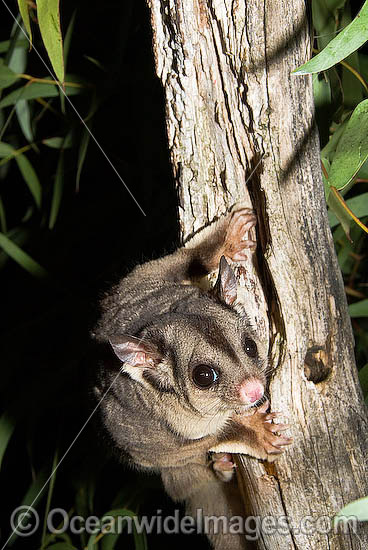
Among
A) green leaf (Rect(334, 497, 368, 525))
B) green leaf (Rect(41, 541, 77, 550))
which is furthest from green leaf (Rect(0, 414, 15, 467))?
green leaf (Rect(334, 497, 368, 525))

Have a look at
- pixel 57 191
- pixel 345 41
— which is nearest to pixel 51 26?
pixel 345 41

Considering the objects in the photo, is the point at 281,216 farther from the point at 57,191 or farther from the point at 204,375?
the point at 57,191

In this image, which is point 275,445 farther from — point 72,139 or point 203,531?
point 72,139

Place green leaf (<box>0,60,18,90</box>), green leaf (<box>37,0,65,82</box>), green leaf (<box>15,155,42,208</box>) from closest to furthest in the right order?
green leaf (<box>37,0,65,82</box>) < green leaf (<box>0,60,18,90</box>) < green leaf (<box>15,155,42,208</box>)

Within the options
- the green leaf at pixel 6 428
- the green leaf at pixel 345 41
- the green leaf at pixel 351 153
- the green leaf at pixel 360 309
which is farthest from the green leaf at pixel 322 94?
the green leaf at pixel 6 428

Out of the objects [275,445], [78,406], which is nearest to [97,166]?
[78,406]

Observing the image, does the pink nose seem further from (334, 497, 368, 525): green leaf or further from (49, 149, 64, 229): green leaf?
(49, 149, 64, 229): green leaf
